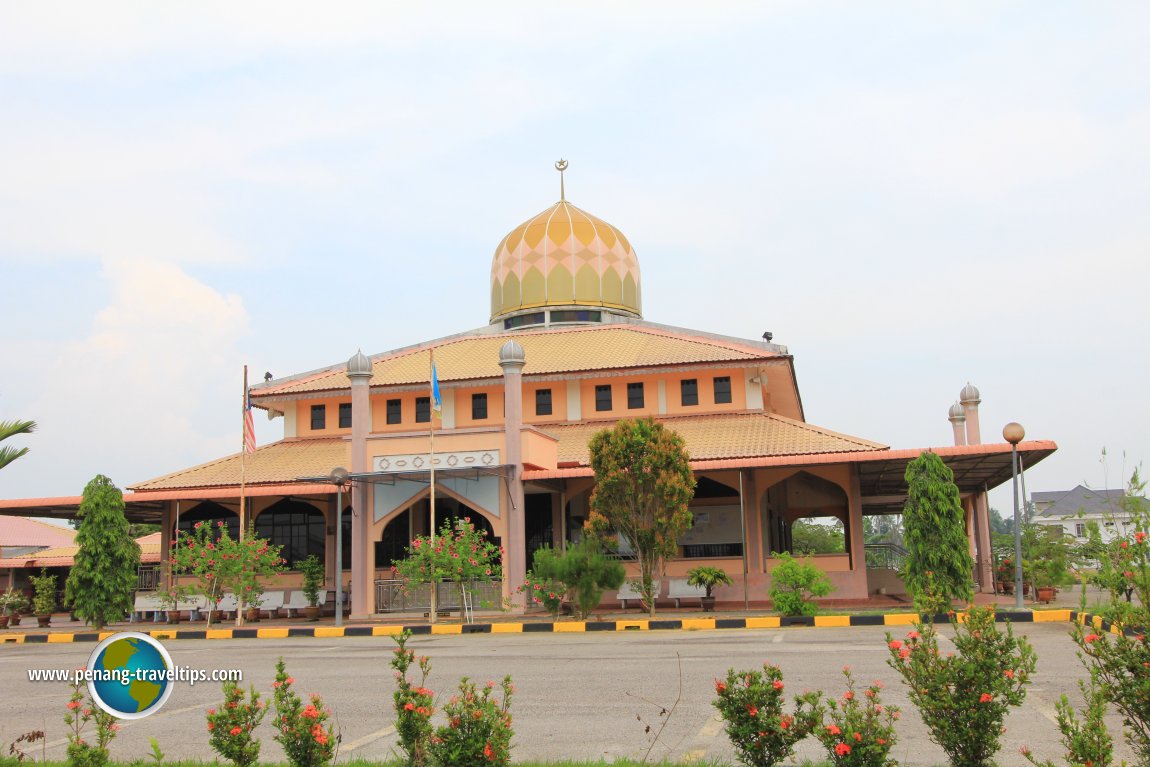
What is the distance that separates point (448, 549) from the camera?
21875 millimetres

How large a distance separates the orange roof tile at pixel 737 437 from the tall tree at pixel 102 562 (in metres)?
10.7

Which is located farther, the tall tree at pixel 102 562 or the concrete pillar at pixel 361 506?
the concrete pillar at pixel 361 506

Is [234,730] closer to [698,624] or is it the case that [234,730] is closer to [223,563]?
[698,624]

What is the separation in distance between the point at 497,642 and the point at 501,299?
20.7 metres

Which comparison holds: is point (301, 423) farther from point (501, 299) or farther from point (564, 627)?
point (564, 627)

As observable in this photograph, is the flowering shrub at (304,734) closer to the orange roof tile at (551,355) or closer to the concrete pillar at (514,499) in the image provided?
the concrete pillar at (514,499)

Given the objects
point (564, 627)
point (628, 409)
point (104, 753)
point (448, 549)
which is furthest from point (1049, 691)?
point (628, 409)

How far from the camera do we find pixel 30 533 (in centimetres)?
5941

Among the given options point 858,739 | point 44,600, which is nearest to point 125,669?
point 858,739

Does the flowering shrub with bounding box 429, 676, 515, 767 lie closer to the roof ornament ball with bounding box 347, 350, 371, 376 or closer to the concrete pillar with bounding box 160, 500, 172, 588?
the roof ornament ball with bounding box 347, 350, 371, 376

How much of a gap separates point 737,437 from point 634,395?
14.2 feet

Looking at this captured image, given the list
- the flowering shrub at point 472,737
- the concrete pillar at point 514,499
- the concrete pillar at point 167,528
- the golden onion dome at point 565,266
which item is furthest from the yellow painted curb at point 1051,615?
the concrete pillar at point 167,528

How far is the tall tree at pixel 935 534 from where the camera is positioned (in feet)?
66.1

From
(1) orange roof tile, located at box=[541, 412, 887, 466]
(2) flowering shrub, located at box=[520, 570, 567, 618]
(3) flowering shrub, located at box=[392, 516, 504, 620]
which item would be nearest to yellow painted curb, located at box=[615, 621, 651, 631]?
(2) flowering shrub, located at box=[520, 570, 567, 618]
